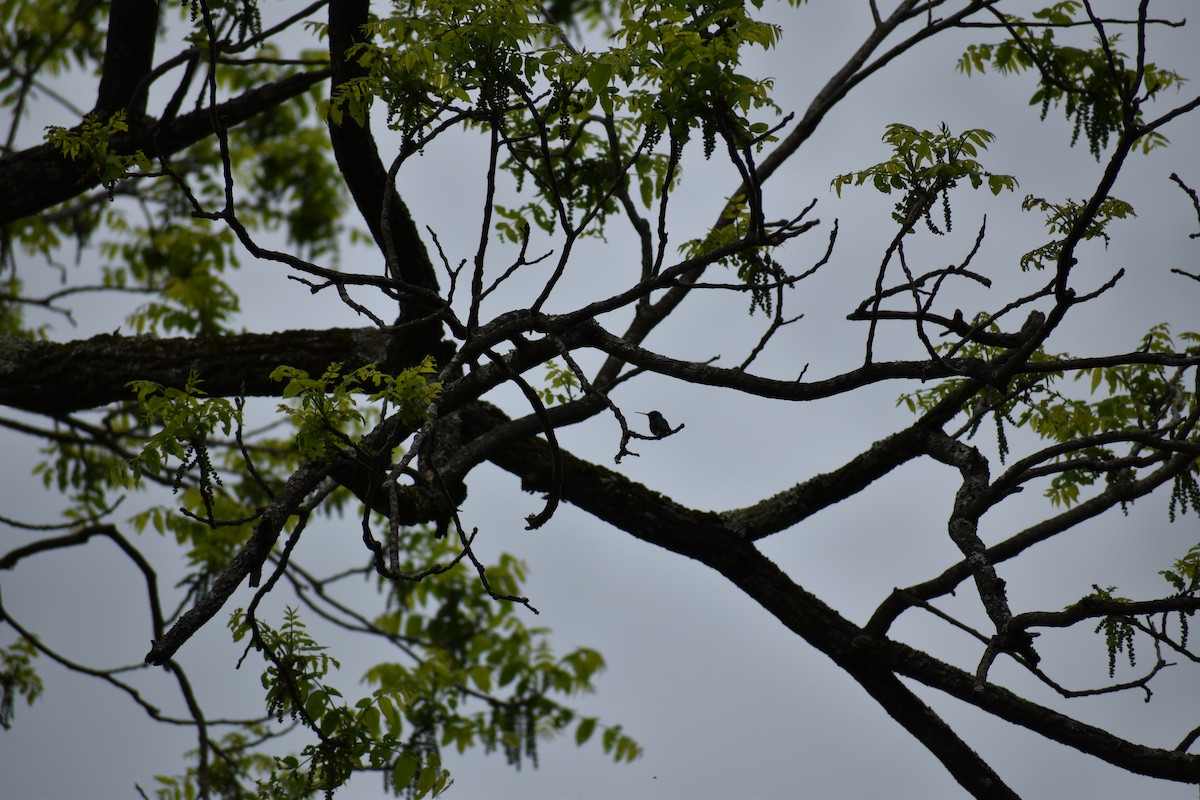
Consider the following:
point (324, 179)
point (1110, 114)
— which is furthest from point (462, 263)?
point (324, 179)

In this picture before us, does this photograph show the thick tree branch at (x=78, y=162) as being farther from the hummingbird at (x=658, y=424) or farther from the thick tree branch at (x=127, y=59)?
the hummingbird at (x=658, y=424)

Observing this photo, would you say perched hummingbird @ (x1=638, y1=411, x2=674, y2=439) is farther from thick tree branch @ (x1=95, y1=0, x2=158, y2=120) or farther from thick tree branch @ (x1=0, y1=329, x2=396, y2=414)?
thick tree branch @ (x1=95, y1=0, x2=158, y2=120)

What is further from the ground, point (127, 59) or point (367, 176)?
point (127, 59)

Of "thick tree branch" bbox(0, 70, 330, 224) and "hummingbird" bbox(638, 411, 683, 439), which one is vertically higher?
"thick tree branch" bbox(0, 70, 330, 224)

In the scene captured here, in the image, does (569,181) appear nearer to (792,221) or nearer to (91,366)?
(792,221)

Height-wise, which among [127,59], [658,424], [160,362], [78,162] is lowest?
[658,424]

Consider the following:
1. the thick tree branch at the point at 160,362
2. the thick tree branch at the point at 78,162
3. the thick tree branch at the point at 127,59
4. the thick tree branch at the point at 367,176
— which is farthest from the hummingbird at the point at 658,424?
the thick tree branch at the point at 127,59

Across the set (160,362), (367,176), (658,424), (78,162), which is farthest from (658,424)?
(78,162)

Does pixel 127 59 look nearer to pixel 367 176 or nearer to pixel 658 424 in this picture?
pixel 367 176

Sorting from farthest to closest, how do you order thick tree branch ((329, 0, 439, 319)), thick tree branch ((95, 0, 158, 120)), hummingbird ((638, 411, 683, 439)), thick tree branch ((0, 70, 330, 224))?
thick tree branch ((95, 0, 158, 120)) → thick tree branch ((0, 70, 330, 224)) → thick tree branch ((329, 0, 439, 319)) → hummingbird ((638, 411, 683, 439))

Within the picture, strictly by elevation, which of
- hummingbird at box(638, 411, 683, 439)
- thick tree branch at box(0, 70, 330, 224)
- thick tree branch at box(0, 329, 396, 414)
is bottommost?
hummingbird at box(638, 411, 683, 439)

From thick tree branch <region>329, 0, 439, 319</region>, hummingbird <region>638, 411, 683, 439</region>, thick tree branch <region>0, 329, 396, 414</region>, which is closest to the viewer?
hummingbird <region>638, 411, 683, 439</region>

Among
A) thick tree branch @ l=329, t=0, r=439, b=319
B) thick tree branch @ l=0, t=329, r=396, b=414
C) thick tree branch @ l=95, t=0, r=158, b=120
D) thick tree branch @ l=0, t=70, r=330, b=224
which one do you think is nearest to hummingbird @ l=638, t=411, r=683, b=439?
thick tree branch @ l=329, t=0, r=439, b=319

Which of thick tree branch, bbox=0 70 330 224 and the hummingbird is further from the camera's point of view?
thick tree branch, bbox=0 70 330 224
